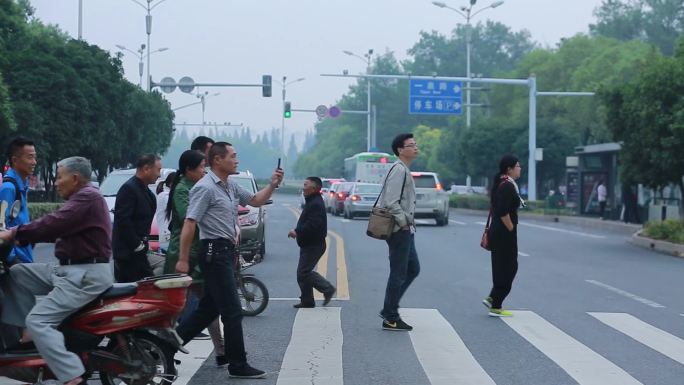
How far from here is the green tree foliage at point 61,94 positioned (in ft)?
124

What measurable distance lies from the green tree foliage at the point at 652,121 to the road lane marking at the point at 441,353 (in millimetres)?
14700

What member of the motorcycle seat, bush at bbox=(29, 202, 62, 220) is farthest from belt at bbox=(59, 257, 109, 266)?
bush at bbox=(29, 202, 62, 220)

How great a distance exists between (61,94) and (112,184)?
1942 centimetres

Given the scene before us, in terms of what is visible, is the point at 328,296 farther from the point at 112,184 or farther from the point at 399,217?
the point at 112,184

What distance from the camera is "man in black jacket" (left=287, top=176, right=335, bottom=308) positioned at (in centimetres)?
1276

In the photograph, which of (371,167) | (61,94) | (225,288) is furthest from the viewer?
(371,167)

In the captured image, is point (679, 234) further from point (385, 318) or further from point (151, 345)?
point (151, 345)

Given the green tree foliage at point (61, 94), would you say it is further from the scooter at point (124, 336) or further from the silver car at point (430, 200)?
the scooter at point (124, 336)

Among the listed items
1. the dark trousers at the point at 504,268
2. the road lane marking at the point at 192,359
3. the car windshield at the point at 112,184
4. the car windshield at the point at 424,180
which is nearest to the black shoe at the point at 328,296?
the dark trousers at the point at 504,268

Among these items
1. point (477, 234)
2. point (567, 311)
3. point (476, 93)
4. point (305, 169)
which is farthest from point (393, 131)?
point (567, 311)

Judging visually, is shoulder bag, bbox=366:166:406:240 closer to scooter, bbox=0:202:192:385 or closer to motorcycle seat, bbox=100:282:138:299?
scooter, bbox=0:202:192:385

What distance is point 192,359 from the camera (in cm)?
926

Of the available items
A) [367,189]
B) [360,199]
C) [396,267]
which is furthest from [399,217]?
[367,189]

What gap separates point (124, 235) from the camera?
30.8 ft
